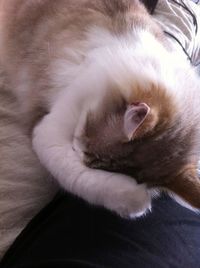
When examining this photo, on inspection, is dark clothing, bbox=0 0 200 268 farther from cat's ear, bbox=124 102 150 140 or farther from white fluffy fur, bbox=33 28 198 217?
cat's ear, bbox=124 102 150 140

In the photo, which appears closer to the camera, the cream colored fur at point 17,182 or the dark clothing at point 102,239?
the dark clothing at point 102,239

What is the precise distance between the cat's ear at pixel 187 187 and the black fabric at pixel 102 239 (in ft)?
0.22

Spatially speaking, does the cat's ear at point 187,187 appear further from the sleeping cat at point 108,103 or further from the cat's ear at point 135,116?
the cat's ear at point 135,116

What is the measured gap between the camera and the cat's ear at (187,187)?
795 millimetres

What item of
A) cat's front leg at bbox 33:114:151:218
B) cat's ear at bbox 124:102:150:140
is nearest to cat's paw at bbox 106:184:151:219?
cat's front leg at bbox 33:114:151:218

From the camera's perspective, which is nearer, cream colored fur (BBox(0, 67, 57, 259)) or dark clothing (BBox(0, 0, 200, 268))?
dark clothing (BBox(0, 0, 200, 268))

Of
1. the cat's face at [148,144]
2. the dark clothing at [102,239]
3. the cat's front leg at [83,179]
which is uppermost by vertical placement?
the cat's face at [148,144]

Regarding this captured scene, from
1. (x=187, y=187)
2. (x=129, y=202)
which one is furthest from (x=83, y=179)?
(x=187, y=187)

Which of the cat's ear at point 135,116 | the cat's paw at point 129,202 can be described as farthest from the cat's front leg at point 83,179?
the cat's ear at point 135,116

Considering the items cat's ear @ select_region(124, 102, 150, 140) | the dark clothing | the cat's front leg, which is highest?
cat's ear @ select_region(124, 102, 150, 140)

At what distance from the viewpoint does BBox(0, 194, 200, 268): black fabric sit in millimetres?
713

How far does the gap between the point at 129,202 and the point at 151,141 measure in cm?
12

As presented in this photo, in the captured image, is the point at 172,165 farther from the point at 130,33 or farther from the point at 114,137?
the point at 130,33

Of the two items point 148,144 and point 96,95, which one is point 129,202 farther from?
point 96,95
